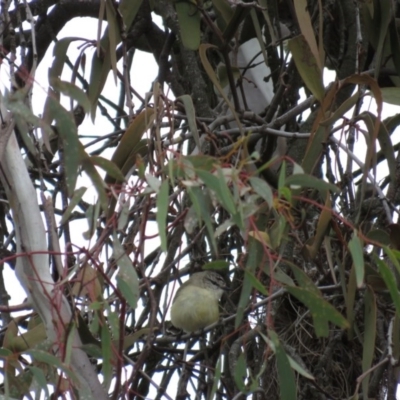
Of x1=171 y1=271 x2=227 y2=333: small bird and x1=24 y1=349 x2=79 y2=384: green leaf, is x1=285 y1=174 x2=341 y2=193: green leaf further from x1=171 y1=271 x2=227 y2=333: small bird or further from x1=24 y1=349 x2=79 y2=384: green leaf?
x1=171 y1=271 x2=227 y2=333: small bird

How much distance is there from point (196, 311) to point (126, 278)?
972 mm

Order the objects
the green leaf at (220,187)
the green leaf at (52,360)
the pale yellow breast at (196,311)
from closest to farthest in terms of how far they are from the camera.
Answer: the green leaf at (220,187) → the green leaf at (52,360) → the pale yellow breast at (196,311)

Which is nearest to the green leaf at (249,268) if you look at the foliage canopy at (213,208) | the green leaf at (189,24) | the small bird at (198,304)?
the foliage canopy at (213,208)

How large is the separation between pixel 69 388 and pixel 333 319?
1.30 ft

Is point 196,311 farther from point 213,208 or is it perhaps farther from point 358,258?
point 358,258

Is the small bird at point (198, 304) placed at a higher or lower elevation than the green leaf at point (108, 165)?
lower

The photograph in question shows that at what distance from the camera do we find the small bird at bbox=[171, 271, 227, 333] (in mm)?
2223

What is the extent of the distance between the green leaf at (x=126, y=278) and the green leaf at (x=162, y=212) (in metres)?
0.10

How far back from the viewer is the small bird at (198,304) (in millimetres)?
2223

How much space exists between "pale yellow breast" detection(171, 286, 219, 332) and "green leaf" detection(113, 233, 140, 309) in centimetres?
93

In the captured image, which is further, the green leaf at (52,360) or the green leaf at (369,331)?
the green leaf at (369,331)

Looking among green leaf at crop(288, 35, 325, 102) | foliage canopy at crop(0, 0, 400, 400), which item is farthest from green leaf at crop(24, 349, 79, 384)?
green leaf at crop(288, 35, 325, 102)

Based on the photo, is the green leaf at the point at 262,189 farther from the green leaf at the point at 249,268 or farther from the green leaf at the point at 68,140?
the green leaf at the point at 68,140

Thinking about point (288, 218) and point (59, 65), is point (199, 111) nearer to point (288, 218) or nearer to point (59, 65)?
point (59, 65)
